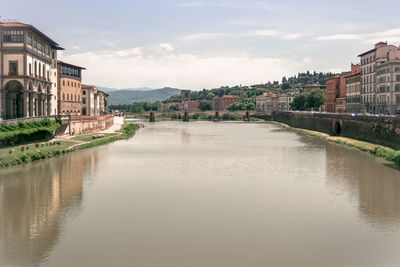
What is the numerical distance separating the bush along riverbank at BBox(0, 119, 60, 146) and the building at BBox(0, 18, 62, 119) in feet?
18.0

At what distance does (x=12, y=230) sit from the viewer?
73.3 feet

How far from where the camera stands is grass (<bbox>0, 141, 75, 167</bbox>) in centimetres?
4294

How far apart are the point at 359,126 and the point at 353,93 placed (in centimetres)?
4482

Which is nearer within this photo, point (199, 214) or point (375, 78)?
point (199, 214)

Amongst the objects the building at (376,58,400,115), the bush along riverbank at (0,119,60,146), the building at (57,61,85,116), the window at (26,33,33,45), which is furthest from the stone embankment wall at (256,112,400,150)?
the building at (57,61,85,116)

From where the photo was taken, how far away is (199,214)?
2575 cm

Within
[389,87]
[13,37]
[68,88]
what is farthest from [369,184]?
[68,88]

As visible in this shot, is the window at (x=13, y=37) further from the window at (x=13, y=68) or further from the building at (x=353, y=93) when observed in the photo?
the building at (x=353, y=93)

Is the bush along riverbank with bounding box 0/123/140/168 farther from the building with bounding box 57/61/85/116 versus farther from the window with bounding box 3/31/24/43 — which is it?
the building with bounding box 57/61/85/116

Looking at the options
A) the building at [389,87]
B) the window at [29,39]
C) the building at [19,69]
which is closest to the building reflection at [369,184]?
the building at [389,87]

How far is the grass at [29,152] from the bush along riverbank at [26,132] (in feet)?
3.60

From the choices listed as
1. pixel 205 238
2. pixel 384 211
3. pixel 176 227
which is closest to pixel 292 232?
pixel 205 238

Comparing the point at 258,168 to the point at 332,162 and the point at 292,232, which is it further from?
the point at 292,232

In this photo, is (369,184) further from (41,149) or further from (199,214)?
(41,149)
